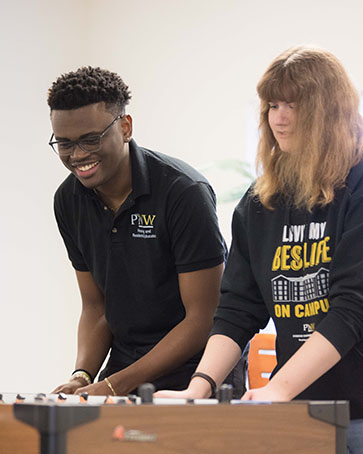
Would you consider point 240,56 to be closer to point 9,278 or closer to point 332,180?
point 9,278

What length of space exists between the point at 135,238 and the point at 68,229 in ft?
0.98

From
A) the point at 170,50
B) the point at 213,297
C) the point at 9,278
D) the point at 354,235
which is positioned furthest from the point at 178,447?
the point at 170,50

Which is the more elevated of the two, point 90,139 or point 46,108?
point 90,139

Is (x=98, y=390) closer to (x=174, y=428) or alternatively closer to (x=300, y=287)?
(x=300, y=287)

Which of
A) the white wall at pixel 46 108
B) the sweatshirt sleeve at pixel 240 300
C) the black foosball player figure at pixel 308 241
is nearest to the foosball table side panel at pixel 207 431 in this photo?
the black foosball player figure at pixel 308 241

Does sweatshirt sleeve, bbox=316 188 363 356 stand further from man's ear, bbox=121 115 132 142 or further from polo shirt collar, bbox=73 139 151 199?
man's ear, bbox=121 115 132 142

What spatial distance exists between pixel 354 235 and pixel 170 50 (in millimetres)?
3211

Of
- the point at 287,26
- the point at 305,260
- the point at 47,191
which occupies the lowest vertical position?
the point at 47,191

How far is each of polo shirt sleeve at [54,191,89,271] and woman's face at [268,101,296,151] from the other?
0.87 metres

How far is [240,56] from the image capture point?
4422 mm

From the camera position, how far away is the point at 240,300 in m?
1.98

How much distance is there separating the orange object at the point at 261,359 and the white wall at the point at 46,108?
1.57m

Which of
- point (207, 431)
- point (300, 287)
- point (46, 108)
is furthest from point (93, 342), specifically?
point (46, 108)

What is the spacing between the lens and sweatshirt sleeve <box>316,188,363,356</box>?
5.41ft
